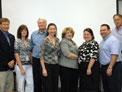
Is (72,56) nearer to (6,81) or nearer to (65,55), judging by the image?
(65,55)

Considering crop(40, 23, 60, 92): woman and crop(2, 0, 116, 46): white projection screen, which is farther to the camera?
crop(2, 0, 116, 46): white projection screen

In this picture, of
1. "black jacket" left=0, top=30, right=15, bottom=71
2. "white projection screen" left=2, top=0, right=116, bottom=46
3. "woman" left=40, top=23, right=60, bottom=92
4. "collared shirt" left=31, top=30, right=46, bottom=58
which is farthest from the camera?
"white projection screen" left=2, top=0, right=116, bottom=46

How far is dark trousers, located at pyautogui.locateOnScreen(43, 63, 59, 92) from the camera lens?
2238mm

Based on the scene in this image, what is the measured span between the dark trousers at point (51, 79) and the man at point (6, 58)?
2.16 ft

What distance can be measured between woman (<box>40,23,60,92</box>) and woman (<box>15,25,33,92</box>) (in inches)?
14.8

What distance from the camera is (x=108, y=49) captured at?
7.55ft

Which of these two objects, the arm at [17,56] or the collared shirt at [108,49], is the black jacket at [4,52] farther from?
the collared shirt at [108,49]

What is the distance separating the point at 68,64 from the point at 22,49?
0.84 meters

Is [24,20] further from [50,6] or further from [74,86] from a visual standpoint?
[74,86]

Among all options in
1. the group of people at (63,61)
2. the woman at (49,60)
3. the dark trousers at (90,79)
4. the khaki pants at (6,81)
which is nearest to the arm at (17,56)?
the group of people at (63,61)

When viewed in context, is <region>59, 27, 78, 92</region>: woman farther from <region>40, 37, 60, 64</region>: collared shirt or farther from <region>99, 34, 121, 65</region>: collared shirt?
<region>99, 34, 121, 65</region>: collared shirt

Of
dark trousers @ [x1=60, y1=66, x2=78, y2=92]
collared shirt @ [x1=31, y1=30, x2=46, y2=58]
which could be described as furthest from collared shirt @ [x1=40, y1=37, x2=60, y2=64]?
collared shirt @ [x1=31, y1=30, x2=46, y2=58]

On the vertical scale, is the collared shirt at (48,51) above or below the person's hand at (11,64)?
above

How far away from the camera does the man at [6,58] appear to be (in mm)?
2330
